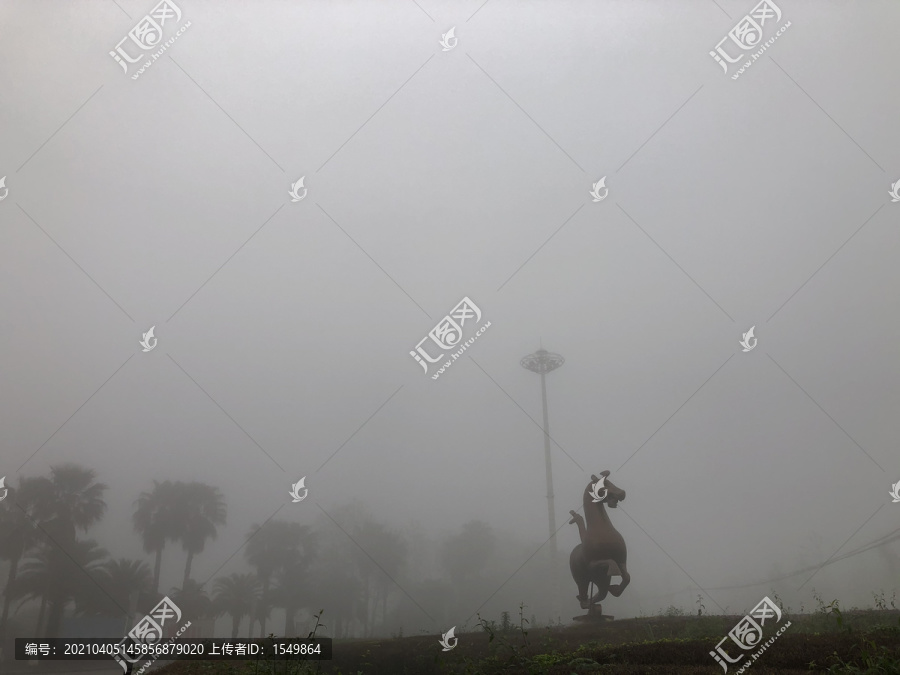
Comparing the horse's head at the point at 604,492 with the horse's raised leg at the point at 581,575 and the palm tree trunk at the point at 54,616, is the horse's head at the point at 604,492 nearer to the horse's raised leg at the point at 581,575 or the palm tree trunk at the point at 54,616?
the horse's raised leg at the point at 581,575

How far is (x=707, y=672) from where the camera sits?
789 cm

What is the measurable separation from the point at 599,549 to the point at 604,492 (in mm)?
1657

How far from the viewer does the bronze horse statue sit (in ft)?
52.9

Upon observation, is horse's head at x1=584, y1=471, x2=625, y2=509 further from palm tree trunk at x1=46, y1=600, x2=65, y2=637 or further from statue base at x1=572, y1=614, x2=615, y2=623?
palm tree trunk at x1=46, y1=600, x2=65, y2=637

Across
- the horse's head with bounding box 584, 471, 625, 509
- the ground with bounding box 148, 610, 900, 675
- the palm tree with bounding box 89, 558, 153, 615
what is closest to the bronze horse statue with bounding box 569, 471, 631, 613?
the horse's head with bounding box 584, 471, 625, 509

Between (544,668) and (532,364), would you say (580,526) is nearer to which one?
(544,668)

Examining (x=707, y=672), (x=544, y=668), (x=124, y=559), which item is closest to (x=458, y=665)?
(x=544, y=668)

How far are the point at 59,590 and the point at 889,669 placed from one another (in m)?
22.4

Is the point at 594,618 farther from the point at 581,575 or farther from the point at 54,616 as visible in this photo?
the point at 54,616

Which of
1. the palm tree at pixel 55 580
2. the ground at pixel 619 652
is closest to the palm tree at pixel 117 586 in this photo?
the palm tree at pixel 55 580

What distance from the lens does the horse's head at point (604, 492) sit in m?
16.2

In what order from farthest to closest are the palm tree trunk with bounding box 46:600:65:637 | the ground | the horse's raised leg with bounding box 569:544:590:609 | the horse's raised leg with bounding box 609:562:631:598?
1. the palm tree trunk with bounding box 46:600:65:637
2. the horse's raised leg with bounding box 569:544:590:609
3. the horse's raised leg with bounding box 609:562:631:598
4. the ground

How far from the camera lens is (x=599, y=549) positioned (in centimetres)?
1622

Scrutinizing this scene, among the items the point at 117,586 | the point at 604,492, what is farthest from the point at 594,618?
the point at 117,586
